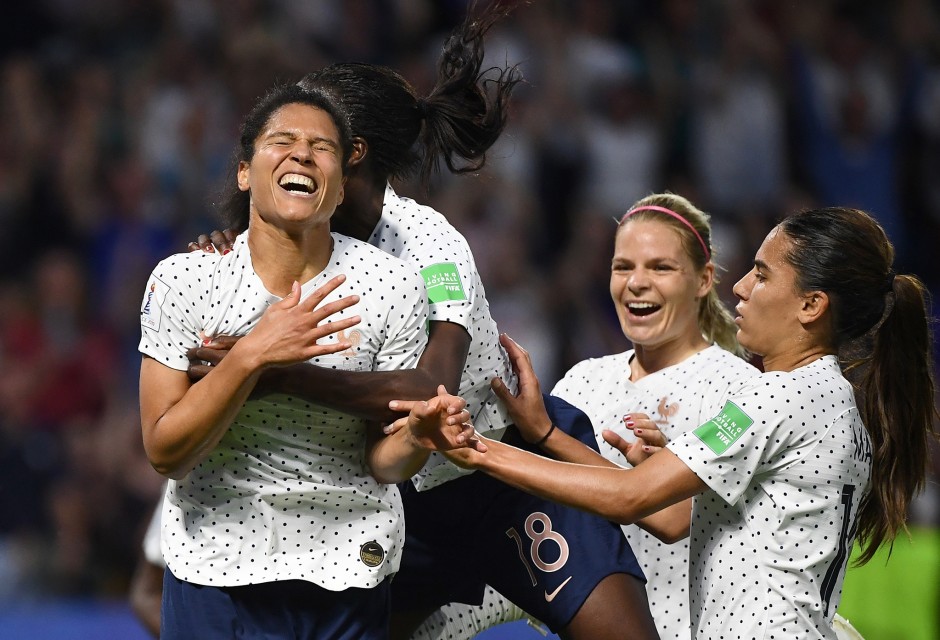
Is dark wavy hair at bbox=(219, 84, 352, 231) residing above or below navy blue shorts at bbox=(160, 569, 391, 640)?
above

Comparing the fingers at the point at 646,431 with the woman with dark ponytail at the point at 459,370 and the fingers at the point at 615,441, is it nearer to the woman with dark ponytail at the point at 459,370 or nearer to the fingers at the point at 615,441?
the fingers at the point at 615,441

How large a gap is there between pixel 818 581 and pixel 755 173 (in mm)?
6073

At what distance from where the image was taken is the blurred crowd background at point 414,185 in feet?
24.7

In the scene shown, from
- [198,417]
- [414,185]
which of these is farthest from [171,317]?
[414,185]

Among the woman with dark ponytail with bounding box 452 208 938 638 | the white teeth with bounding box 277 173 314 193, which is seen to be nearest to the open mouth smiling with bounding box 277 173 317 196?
the white teeth with bounding box 277 173 314 193

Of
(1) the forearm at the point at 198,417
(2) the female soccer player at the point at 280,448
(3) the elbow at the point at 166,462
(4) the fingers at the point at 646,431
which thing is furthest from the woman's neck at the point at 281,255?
(4) the fingers at the point at 646,431

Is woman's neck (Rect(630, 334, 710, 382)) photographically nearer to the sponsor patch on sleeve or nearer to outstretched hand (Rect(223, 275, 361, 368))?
outstretched hand (Rect(223, 275, 361, 368))

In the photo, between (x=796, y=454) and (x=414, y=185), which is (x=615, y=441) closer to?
(x=796, y=454)

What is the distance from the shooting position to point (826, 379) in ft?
10.1

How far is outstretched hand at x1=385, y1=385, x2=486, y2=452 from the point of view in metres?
2.87

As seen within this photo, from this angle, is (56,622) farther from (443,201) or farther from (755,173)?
(755,173)

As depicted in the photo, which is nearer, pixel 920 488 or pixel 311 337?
pixel 311 337

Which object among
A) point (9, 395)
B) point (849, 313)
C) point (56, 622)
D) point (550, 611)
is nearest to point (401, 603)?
point (550, 611)

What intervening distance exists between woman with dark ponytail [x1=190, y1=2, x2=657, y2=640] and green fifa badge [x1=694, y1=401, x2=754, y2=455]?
1.98 ft
